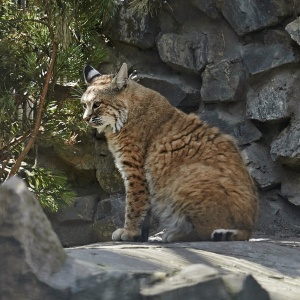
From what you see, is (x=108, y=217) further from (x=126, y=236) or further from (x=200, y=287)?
(x=200, y=287)

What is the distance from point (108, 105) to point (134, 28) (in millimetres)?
1834

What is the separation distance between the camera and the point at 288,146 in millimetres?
6402

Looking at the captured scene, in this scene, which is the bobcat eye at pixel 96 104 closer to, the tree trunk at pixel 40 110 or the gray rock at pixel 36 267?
the tree trunk at pixel 40 110

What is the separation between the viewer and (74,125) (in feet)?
22.4

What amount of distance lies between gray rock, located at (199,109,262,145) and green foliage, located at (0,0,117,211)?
3.96 feet

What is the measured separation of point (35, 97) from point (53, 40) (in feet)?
2.27

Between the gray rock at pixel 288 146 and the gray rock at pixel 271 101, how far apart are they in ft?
0.41

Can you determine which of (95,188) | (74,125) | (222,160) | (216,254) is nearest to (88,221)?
(95,188)

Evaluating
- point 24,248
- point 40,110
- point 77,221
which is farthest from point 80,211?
point 24,248

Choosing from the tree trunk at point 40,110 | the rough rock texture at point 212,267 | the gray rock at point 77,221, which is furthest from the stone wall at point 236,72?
the rough rock texture at point 212,267

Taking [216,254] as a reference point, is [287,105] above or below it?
above

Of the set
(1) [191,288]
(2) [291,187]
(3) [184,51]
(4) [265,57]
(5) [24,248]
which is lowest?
(1) [191,288]

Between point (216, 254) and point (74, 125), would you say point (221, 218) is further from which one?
point (74, 125)

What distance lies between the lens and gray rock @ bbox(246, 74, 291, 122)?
257 inches
